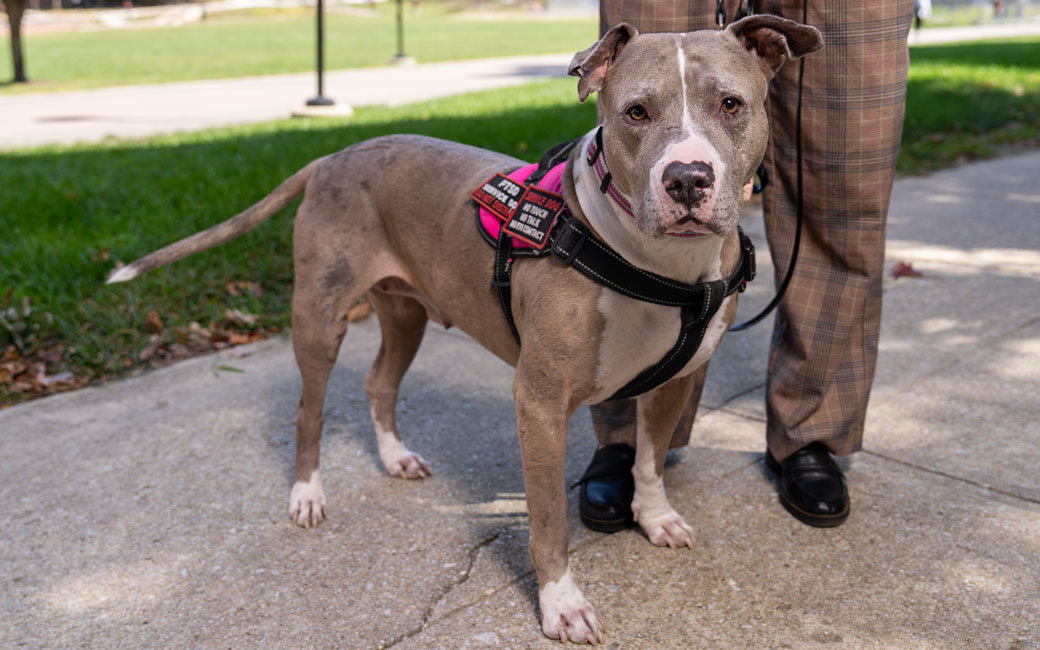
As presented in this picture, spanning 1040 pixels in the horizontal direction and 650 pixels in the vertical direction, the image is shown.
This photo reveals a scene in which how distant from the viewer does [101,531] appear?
9.82ft

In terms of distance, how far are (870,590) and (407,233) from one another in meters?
1.71

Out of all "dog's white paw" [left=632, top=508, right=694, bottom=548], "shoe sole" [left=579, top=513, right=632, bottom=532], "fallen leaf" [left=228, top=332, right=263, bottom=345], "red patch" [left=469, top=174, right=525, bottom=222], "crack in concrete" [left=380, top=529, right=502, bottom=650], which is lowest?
"crack in concrete" [left=380, top=529, right=502, bottom=650]

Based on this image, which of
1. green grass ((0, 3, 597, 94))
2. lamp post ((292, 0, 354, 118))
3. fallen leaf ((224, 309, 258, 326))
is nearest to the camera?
fallen leaf ((224, 309, 258, 326))

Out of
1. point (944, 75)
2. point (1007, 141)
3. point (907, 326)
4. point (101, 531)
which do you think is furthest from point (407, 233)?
point (944, 75)

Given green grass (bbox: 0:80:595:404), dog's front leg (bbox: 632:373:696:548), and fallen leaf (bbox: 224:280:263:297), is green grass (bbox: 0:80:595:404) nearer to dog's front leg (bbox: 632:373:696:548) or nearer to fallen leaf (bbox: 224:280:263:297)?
fallen leaf (bbox: 224:280:263:297)

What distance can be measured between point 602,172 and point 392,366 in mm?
1381

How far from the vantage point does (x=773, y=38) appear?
2.31 metres

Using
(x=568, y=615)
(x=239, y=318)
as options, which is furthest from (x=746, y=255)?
(x=239, y=318)

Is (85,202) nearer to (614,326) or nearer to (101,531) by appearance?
(101,531)

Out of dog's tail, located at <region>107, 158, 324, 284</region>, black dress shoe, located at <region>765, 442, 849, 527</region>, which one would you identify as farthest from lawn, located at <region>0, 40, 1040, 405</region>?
black dress shoe, located at <region>765, 442, 849, 527</region>

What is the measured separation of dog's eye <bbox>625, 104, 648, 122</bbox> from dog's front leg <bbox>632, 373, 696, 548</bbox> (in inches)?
36.3

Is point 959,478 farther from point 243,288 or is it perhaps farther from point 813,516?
point 243,288

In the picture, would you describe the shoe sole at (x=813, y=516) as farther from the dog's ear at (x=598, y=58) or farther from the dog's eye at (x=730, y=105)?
the dog's ear at (x=598, y=58)

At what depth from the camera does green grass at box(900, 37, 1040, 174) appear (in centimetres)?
834
